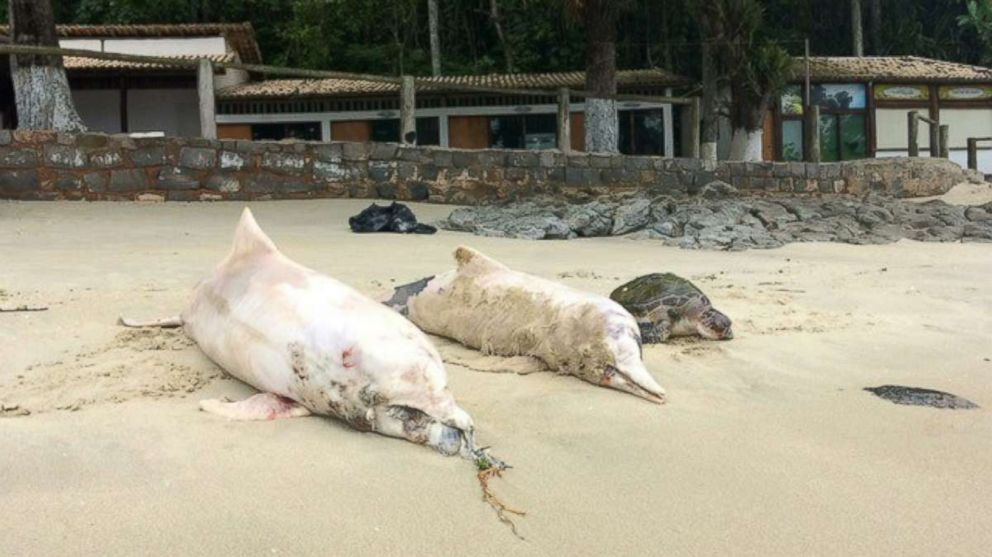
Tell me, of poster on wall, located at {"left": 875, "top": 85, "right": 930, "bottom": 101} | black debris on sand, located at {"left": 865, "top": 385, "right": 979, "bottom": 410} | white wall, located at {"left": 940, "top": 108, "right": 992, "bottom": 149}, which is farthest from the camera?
white wall, located at {"left": 940, "top": 108, "right": 992, "bottom": 149}

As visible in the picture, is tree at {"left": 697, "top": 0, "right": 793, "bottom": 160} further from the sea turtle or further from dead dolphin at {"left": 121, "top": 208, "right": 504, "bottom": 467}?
dead dolphin at {"left": 121, "top": 208, "right": 504, "bottom": 467}

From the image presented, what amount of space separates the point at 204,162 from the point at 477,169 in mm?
3368

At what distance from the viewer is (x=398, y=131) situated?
21344 millimetres

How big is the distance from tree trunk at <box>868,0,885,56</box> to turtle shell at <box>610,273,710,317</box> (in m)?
25.9

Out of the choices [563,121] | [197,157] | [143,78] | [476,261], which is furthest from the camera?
[143,78]

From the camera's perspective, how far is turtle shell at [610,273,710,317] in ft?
14.8

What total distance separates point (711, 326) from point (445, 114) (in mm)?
17629

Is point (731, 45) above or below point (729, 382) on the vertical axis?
above

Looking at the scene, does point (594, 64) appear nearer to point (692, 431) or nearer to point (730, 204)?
point (730, 204)

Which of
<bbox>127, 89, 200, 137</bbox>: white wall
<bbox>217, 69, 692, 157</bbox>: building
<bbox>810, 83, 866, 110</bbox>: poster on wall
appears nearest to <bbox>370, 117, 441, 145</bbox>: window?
<bbox>217, 69, 692, 157</bbox>: building

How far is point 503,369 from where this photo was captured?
3854 millimetres

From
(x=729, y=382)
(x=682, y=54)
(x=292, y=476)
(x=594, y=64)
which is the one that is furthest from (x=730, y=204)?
(x=682, y=54)

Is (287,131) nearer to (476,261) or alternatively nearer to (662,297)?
(476,261)

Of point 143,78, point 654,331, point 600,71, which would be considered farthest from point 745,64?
→ point 654,331
